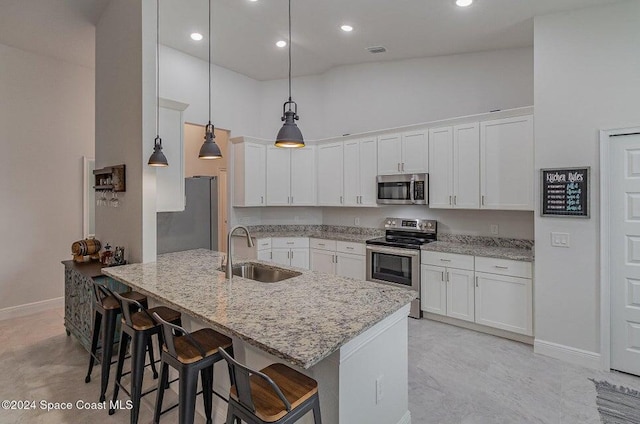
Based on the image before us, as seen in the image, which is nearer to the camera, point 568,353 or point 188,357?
point 188,357

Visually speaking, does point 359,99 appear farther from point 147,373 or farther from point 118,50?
point 147,373

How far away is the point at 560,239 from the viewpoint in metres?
3.10

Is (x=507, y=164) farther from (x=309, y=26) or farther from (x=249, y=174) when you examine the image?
(x=249, y=174)

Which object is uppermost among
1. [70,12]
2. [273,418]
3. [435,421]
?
[70,12]

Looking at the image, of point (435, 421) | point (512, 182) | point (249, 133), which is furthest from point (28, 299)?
point (512, 182)

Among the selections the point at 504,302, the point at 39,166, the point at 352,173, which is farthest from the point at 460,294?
the point at 39,166

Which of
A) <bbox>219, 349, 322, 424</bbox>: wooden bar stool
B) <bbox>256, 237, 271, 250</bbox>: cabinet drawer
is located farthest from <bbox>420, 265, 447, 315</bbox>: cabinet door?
<bbox>219, 349, 322, 424</bbox>: wooden bar stool

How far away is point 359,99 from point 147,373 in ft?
14.7

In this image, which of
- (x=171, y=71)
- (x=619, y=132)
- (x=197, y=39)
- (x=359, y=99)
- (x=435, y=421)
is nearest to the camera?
(x=435, y=421)

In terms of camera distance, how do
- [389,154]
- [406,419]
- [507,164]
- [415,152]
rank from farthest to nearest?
1. [389,154]
2. [415,152]
3. [507,164]
4. [406,419]

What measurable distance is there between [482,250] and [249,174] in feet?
11.4

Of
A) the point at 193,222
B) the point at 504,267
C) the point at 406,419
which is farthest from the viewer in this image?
the point at 193,222

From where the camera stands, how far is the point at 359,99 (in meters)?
5.21

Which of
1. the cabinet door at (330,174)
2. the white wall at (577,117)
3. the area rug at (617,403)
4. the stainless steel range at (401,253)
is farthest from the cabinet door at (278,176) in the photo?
the area rug at (617,403)
